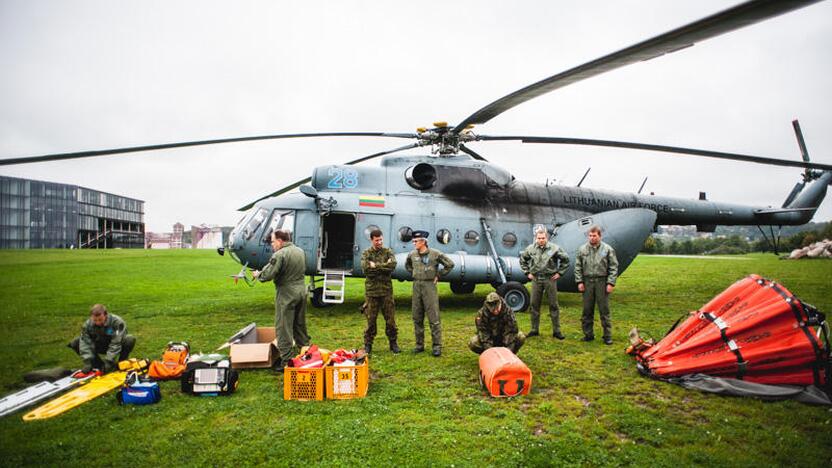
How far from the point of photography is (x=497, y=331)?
5938 millimetres

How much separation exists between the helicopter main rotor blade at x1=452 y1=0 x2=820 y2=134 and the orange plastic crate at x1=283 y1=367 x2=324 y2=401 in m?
4.37

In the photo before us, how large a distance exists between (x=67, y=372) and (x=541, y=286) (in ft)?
24.6

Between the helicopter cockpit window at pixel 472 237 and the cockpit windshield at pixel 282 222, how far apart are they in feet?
14.5

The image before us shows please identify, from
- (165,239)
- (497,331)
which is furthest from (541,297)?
(165,239)

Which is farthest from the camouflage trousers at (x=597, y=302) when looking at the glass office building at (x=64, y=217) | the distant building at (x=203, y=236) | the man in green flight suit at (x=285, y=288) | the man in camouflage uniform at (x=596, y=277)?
the distant building at (x=203, y=236)

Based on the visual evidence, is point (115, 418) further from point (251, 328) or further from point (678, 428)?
point (678, 428)

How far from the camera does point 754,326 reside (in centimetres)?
476

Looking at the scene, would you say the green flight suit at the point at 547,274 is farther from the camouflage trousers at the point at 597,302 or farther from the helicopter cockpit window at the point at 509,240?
the helicopter cockpit window at the point at 509,240

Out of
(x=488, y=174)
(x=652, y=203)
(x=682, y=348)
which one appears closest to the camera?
(x=682, y=348)

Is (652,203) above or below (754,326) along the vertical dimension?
above

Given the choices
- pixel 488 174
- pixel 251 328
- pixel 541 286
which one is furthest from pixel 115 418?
pixel 488 174

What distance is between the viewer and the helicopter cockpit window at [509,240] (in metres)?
11.1

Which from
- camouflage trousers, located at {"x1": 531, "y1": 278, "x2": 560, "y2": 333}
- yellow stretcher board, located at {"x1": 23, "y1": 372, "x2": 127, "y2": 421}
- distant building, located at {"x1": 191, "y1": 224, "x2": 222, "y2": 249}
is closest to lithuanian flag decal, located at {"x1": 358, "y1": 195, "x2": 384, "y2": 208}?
camouflage trousers, located at {"x1": 531, "y1": 278, "x2": 560, "y2": 333}

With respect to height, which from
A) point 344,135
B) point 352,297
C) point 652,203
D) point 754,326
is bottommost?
point 352,297
